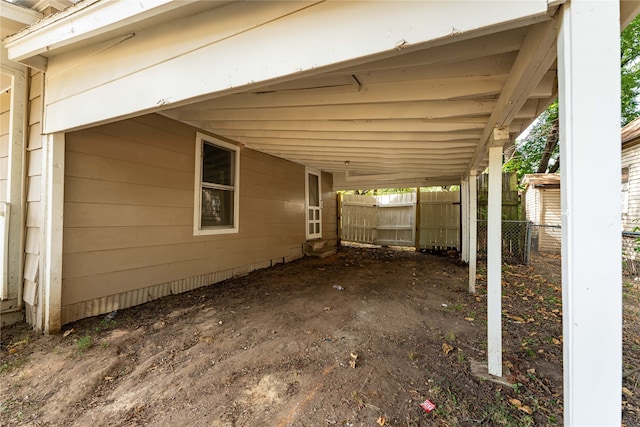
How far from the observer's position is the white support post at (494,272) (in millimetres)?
2037

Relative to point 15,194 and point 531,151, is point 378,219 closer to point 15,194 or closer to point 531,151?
point 531,151

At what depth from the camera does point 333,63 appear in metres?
1.22

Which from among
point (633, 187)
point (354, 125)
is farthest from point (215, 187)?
point (633, 187)

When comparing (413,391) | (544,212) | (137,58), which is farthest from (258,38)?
(544,212)

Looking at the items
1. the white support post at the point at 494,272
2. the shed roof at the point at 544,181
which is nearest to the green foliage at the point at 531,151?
the shed roof at the point at 544,181

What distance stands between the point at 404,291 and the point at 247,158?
3332 millimetres

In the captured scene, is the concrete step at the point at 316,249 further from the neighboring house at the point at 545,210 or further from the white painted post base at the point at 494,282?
the neighboring house at the point at 545,210

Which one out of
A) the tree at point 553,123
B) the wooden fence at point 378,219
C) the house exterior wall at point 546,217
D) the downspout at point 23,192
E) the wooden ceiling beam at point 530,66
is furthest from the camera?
the wooden fence at point 378,219

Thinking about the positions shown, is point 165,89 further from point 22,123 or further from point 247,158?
point 247,158

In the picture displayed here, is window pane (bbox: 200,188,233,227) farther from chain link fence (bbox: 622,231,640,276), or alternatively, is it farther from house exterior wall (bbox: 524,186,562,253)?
house exterior wall (bbox: 524,186,562,253)

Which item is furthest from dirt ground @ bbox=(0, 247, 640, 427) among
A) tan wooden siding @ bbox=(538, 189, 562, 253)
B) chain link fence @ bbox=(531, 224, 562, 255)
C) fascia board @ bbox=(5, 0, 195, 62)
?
tan wooden siding @ bbox=(538, 189, 562, 253)

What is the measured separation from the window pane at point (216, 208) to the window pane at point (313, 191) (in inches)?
105

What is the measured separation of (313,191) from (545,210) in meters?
7.75

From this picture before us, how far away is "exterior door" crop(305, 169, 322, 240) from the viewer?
21.5 feet
